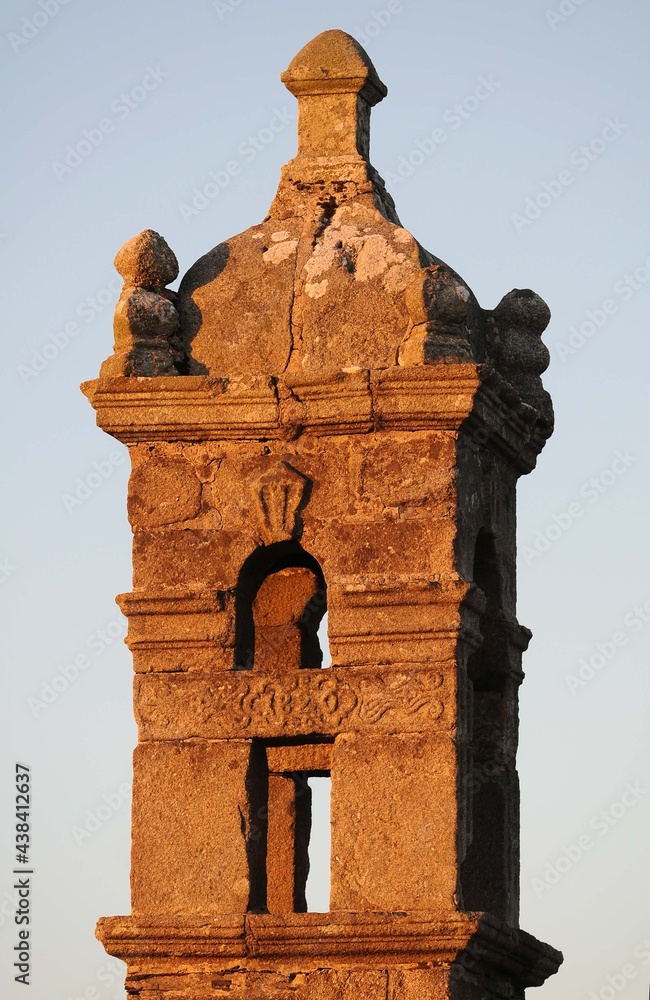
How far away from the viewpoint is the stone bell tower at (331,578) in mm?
16188

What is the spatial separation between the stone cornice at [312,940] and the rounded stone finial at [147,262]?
320cm

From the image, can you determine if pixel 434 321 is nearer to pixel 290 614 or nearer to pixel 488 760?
pixel 290 614

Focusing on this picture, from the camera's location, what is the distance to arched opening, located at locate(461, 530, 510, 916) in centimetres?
1736

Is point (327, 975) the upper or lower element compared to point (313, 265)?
lower

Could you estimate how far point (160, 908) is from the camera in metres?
16.4

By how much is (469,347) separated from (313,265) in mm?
942

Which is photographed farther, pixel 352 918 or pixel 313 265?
pixel 313 265

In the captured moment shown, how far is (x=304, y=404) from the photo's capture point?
660 inches

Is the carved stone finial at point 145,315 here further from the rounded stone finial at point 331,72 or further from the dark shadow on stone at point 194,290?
Answer: the rounded stone finial at point 331,72

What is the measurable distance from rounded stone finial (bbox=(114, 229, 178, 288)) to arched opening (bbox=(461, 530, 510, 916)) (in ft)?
6.82

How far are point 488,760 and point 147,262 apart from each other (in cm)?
308

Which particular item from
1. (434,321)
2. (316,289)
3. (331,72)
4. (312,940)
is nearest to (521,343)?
(434,321)

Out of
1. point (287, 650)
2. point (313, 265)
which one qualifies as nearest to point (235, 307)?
point (313, 265)

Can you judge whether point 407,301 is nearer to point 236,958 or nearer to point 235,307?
Result: point 235,307
